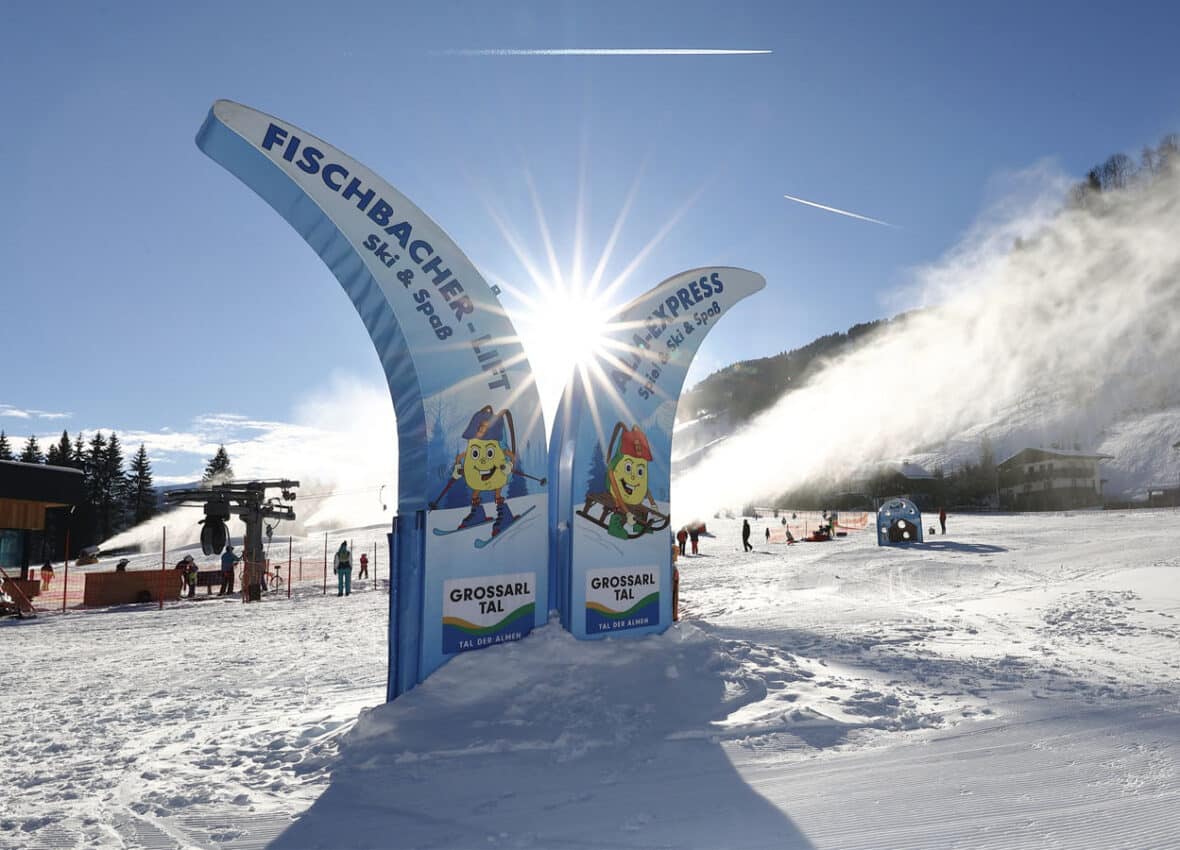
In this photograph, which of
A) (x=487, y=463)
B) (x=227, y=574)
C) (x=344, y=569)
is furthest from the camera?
(x=227, y=574)

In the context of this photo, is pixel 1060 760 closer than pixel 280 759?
Yes

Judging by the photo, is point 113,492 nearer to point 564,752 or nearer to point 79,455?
point 79,455

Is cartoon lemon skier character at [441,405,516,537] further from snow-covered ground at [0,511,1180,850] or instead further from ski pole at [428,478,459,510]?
snow-covered ground at [0,511,1180,850]

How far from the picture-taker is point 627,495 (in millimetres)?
7812

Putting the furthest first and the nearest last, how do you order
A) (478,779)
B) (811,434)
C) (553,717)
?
(811,434) < (553,717) < (478,779)

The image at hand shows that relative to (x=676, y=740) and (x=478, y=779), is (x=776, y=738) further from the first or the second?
(x=478, y=779)

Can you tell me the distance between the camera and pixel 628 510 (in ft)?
25.6

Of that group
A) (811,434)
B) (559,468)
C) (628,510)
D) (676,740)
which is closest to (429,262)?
(559,468)

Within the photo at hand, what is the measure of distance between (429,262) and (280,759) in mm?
4167

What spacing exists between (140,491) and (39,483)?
42.6m

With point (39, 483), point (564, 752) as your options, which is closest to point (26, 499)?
point (39, 483)

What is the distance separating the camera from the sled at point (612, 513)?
743cm

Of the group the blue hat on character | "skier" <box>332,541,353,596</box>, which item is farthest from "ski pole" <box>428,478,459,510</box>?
"skier" <box>332,541,353,596</box>

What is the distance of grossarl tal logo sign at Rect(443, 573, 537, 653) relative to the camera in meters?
6.11
